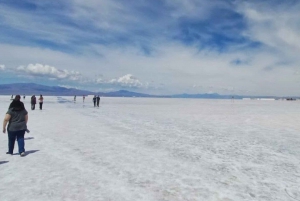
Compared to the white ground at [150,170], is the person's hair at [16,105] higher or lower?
higher

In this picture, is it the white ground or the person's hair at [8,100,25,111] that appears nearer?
the white ground

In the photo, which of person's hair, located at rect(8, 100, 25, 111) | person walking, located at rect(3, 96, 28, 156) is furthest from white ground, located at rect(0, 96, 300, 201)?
person's hair, located at rect(8, 100, 25, 111)

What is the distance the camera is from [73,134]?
38.0 ft

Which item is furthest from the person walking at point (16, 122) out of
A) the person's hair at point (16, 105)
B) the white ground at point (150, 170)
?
the white ground at point (150, 170)

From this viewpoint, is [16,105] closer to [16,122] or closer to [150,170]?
[16,122]

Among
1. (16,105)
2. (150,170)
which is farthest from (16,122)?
(150,170)

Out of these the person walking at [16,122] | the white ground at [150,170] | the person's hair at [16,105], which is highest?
the person's hair at [16,105]

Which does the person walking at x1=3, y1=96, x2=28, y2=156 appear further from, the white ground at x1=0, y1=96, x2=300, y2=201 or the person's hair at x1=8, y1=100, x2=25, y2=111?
the white ground at x1=0, y1=96, x2=300, y2=201

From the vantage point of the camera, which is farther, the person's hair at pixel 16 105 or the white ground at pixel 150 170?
the person's hair at pixel 16 105

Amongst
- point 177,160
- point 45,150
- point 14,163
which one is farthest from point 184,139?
point 14,163

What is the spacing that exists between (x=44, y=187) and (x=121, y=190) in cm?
163

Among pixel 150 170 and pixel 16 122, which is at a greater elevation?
pixel 16 122

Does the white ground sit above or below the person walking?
below

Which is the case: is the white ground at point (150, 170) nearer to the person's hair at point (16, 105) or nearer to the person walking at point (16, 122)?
the person walking at point (16, 122)
